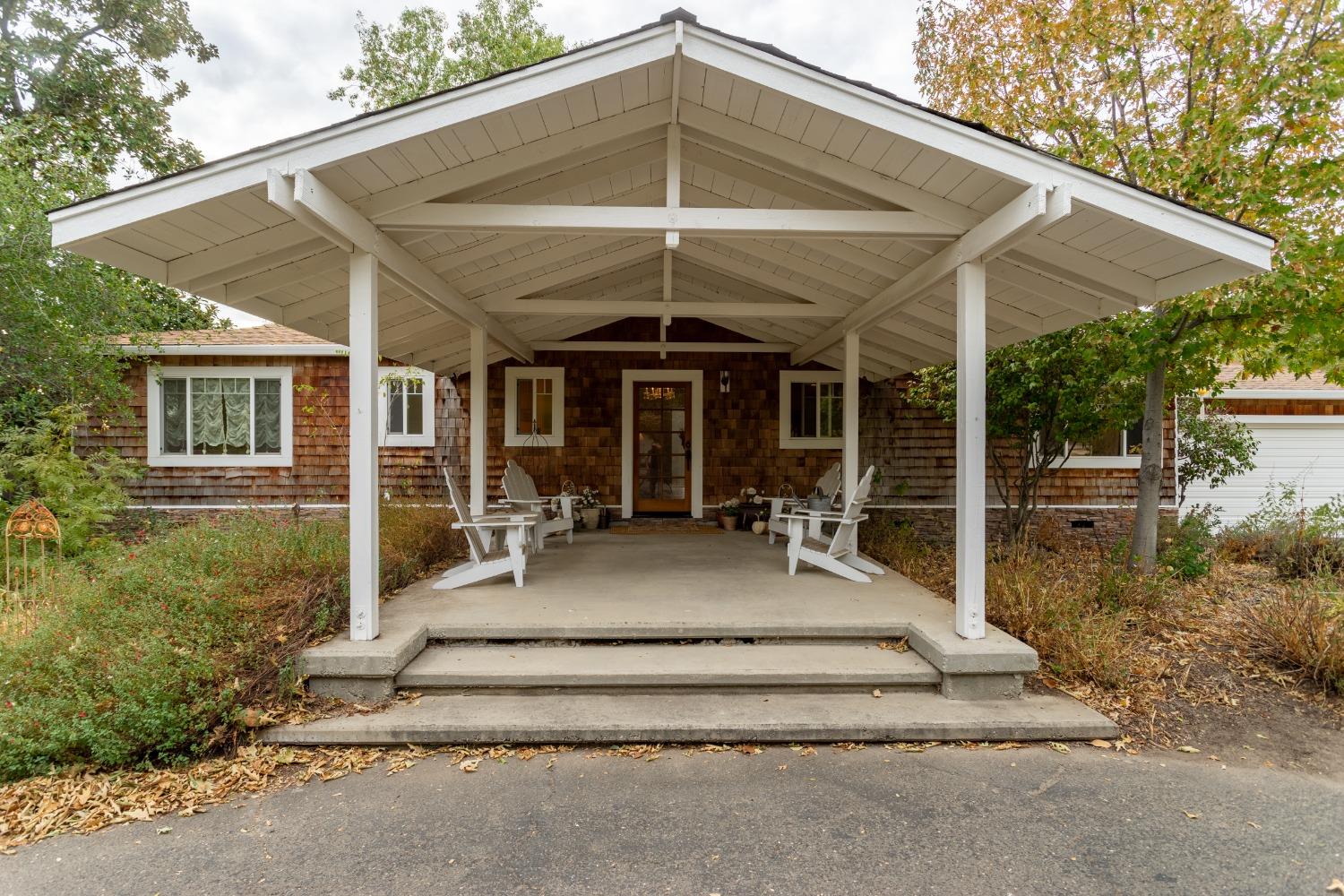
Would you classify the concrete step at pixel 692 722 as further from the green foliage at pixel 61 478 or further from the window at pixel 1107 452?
the window at pixel 1107 452

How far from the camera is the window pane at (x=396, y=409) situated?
9148mm

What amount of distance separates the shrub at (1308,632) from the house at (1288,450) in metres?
6.21

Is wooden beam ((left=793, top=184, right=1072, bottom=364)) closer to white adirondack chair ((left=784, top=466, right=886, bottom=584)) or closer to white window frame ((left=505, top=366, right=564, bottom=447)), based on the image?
white adirondack chair ((left=784, top=466, right=886, bottom=584))

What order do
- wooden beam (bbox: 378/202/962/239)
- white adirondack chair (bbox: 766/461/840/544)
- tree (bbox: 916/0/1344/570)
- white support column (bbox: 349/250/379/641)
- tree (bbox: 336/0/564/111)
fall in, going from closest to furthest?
white support column (bbox: 349/250/379/641) → wooden beam (bbox: 378/202/962/239) → tree (bbox: 916/0/1344/570) → white adirondack chair (bbox: 766/461/840/544) → tree (bbox: 336/0/564/111)

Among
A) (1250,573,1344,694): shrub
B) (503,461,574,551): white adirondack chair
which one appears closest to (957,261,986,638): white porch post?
(1250,573,1344,694): shrub

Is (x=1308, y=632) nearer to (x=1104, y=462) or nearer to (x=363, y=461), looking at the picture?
(x=363, y=461)

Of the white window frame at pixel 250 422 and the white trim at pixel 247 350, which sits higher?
the white trim at pixel 247 350

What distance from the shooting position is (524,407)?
891cm

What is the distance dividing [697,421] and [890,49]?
55.6ft

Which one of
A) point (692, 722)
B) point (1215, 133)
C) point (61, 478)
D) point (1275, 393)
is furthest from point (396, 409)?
point (1275, 393)

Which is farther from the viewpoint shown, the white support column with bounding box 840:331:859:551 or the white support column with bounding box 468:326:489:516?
the white support column with bounding box 840:331:859:551

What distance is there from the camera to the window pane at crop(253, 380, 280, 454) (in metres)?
9.01

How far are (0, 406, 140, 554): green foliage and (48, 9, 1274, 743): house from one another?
432 centimetres

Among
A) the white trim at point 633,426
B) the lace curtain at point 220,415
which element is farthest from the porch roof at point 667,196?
the lace curtain at point 220,415
